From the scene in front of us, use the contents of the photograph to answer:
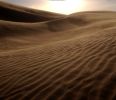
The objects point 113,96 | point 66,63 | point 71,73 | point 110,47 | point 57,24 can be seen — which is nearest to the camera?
point 113,96

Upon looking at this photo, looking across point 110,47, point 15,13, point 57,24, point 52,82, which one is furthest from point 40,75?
point 15,13

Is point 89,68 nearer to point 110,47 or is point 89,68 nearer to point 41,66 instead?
point 41,66

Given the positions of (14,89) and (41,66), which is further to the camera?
(41,66)

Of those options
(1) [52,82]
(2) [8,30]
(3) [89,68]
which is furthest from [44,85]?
(2) [8,30]

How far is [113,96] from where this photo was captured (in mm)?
4031

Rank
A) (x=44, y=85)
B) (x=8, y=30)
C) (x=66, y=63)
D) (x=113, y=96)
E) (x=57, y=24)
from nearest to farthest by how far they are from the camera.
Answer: (x=113, y=96) < (x=44, y=85) < (x=66, y=63) < (x=8, y=30) < (x=57, y=24)

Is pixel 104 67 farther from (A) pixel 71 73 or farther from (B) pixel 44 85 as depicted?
(B) pixel 44 85

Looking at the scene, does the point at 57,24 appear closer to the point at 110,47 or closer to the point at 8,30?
the point at 8,30

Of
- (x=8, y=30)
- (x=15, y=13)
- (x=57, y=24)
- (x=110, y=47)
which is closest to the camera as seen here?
(x=110, y=47)

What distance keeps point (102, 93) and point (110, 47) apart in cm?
282

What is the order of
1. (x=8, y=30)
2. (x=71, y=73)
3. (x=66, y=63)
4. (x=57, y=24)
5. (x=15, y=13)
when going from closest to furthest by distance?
(x=71, y=73)
(x=66, y=63)
(x=8, y=30)
(x=57, y=24)
(x=15, y=13)

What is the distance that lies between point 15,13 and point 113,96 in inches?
942

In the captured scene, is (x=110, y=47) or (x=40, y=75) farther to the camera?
(x=110, y=47)

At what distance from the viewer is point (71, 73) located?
16.9 feet
